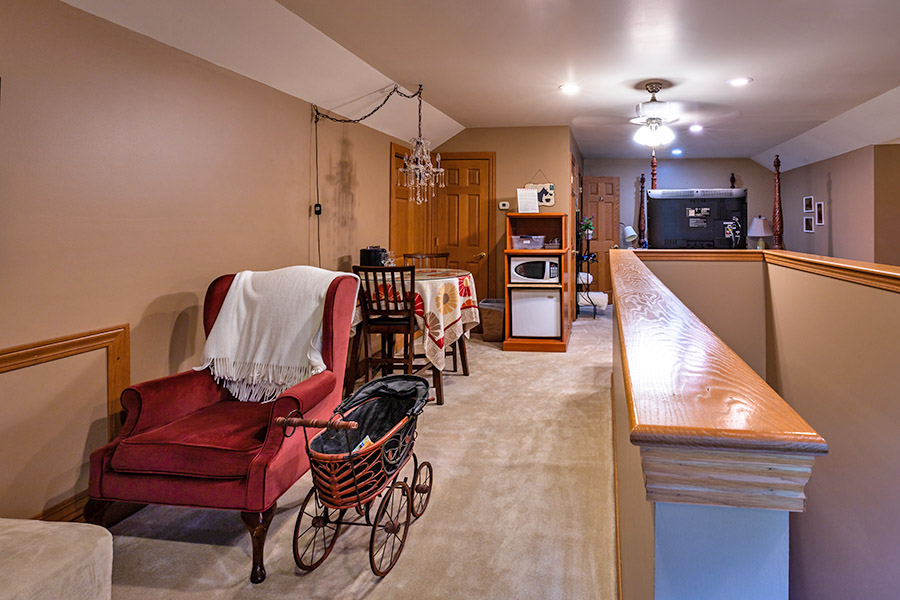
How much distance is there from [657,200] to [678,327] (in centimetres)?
347

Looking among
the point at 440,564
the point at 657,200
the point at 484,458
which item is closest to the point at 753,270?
the point at 657,200

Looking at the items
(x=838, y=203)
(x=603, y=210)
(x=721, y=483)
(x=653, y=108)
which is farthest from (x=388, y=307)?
(x=603, y=210)

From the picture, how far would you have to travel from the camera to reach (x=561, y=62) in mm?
4039

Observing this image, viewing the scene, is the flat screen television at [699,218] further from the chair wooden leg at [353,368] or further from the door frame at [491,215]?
the chair wooden leg at [353,368]

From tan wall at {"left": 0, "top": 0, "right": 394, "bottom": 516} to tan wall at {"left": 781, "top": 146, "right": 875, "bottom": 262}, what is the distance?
21.0ft

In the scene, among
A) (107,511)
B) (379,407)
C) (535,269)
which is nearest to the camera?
(107,511)

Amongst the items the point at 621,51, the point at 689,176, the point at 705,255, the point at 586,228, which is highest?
the point at 689,176

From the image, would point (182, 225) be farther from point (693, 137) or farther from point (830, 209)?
point (830, 209)

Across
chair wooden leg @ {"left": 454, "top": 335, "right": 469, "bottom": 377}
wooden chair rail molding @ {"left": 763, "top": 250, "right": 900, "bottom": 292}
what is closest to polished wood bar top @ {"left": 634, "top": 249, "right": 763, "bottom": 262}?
wooden chair rail molding @ {"left": 763, "top": 250, "right": 900, "bottom": 292}

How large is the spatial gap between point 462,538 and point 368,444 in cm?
57

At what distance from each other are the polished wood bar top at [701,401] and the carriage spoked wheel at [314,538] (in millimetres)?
1424

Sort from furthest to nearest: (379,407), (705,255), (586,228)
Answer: (586,228), (705,255), (379,407)

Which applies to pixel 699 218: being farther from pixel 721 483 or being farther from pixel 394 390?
pixel 721 483

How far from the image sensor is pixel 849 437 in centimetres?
222
